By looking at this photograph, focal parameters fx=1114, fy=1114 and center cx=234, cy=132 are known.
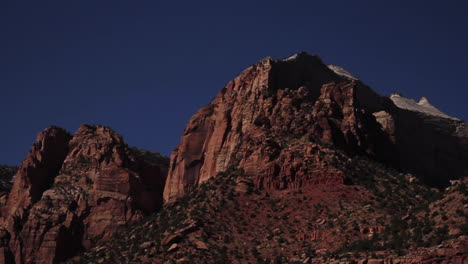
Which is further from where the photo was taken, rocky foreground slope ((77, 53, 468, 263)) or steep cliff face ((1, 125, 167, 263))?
steep cliff face ((1, 125, 167, 263))

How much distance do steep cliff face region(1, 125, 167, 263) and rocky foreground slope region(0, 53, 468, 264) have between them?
0.18 meters

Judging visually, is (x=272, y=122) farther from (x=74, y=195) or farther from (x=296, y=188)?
(x=74, y=195)

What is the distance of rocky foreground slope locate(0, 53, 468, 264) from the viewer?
10831 centimetres

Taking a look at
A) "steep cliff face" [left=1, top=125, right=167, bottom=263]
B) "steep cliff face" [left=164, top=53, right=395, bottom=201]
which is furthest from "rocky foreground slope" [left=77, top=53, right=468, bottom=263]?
"steep cliff face" [left=1, top=125, right=167, bottom=263]

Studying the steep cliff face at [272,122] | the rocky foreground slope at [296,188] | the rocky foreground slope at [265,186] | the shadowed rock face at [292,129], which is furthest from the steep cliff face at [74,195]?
the shadowed rock face at [292,129]

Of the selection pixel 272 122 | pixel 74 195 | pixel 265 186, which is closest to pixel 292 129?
pixel 272 122

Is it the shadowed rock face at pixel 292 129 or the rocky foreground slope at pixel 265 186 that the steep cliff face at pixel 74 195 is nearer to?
the rocky foreground slope at pixel 265 186

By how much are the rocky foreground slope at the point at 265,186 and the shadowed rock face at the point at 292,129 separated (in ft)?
0.70

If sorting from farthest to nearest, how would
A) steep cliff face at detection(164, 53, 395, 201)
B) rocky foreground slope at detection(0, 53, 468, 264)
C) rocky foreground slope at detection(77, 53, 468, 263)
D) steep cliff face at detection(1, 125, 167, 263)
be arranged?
steep cliff face at detection(1, 125, 167, 263), steep cliff face at detection(164, 53, 395, 201), rocky foreground slope at detection(0, 53, 468, 264), rocky foreground slope at detection(77, 53, 468, 263)

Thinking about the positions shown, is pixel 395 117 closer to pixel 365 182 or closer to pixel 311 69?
pixel 311 69

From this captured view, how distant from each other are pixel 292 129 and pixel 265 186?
38.2 feet

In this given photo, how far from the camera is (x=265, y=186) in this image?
12481 centimetres

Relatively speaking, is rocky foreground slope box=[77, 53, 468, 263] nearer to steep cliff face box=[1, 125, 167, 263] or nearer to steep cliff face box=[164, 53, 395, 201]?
steep cliff face box=[164, 53, 395, 201]

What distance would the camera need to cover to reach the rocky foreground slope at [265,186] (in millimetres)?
108312
